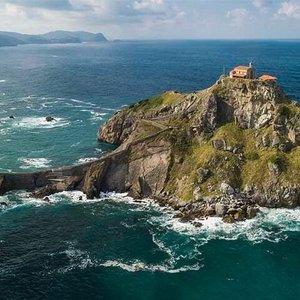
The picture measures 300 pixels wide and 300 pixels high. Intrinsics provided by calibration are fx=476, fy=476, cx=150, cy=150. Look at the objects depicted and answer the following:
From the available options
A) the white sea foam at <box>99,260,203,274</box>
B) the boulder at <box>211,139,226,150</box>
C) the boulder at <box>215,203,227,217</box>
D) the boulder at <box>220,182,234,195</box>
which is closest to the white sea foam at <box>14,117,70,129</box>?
the boulder at <box>211,139,226,150</box>

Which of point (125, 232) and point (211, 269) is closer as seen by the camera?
point (211, 269)

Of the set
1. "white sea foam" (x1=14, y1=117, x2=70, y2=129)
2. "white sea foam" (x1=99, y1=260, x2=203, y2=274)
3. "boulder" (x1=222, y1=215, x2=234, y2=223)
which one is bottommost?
"white sea foam" (x1=99, y1=260, x2=203, y2=274)

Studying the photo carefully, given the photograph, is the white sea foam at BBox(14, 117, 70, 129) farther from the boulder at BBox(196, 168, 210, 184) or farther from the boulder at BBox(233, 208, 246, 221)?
the boulder at BBox(233, 208, 246, 221)

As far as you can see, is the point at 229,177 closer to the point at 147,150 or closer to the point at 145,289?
the point at 147,150

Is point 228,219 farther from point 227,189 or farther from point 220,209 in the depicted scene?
point 227,189

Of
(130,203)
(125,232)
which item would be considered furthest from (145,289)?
(130,203)

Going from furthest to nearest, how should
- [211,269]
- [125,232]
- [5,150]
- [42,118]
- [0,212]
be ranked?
[42,118], [5,150], [0,212], [125,232], [211,269]

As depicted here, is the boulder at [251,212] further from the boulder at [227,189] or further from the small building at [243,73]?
the small building at [243,73]
